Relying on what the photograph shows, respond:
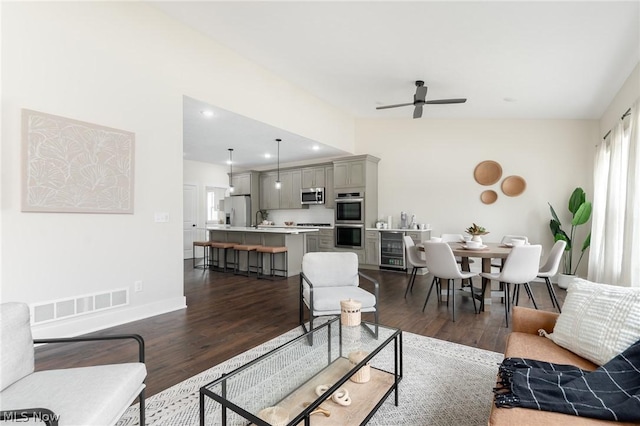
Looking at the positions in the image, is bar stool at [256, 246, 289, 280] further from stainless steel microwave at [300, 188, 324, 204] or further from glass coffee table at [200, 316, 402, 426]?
glass coffee table at [200, 316, 402, 426]

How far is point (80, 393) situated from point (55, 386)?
0.15 metres

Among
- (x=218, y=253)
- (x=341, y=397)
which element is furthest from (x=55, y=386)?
(x=218, y=253)

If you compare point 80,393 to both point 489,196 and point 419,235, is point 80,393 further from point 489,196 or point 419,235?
point 489,196

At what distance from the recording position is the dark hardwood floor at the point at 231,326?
2441 mm

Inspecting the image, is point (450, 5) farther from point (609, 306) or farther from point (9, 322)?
point (9, 322)

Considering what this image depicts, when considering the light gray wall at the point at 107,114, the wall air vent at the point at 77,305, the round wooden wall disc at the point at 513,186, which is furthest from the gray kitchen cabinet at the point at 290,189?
the wall air vent at the point at 77,305

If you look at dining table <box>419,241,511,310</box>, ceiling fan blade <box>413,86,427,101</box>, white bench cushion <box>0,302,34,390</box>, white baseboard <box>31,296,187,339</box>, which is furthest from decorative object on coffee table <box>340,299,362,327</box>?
ceiling fan blade <box>413,86,427,101</box>

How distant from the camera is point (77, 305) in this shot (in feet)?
9.63

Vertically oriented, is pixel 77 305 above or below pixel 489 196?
below

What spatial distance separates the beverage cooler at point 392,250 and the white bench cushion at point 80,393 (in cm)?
549

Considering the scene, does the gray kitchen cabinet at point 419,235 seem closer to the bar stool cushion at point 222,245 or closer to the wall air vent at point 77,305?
the bar stool cushion at point 222,245

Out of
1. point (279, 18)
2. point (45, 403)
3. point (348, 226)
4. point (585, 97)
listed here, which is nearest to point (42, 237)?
point (45, 403)

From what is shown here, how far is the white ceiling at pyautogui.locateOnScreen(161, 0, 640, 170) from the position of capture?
296cm

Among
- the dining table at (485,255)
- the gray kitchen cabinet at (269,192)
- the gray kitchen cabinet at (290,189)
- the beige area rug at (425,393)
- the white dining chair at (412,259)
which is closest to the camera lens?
the beige area rug at (425,393)
